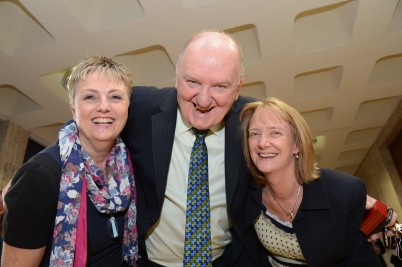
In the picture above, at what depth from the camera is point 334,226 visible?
2021 millimetres

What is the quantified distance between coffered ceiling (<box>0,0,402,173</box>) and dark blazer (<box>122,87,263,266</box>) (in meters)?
2.40

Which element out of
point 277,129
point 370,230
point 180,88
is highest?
point 180,88

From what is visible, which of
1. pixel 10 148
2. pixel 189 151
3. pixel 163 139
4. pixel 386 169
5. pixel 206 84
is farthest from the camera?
pixel 386 169

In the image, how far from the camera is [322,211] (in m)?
2.07

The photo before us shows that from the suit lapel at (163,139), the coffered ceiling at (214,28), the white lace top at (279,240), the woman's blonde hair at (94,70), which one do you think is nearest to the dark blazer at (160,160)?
the suit lapel at (163,139)

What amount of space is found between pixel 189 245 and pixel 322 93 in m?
5.55

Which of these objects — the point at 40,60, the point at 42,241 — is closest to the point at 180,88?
the point at 42,241

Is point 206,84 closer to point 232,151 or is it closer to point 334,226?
point 232,151

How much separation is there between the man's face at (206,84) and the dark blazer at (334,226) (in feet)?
2.56

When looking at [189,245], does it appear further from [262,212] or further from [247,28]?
[247,28]

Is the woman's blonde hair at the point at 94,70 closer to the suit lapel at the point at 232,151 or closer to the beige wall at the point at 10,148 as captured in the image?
the suit lapel at the point at 232,151

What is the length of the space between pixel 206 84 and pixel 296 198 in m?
0.95

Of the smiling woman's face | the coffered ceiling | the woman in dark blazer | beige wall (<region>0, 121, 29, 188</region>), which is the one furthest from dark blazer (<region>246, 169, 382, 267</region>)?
beige wall (<region>0, 121, 29, 188</region>)

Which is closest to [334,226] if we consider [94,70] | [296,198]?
[296,198]
